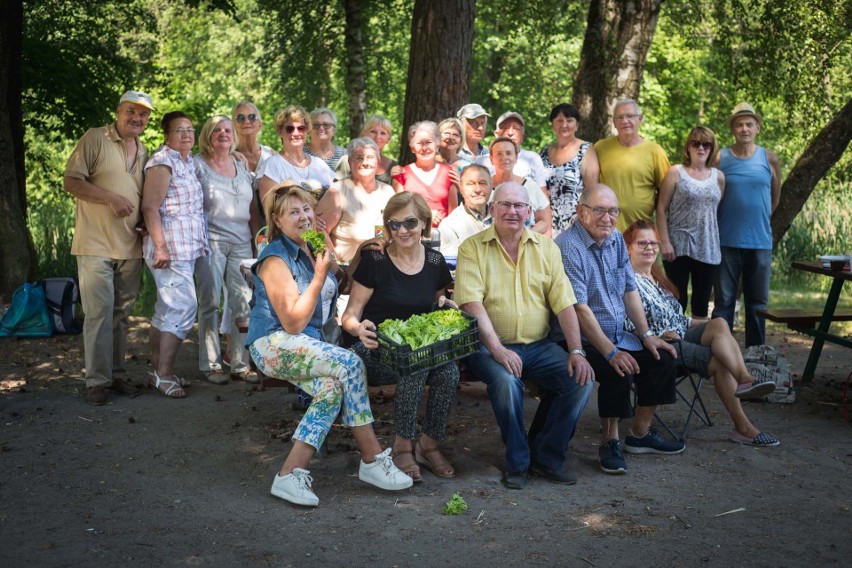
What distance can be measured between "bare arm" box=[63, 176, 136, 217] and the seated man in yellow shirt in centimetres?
268

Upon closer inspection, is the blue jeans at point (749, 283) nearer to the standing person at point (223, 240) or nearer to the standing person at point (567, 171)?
the standing person at point (567, 171)

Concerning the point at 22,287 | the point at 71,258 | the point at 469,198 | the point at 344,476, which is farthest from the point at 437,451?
the point at 71,258

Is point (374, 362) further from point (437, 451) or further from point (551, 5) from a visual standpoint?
point (551, 5)

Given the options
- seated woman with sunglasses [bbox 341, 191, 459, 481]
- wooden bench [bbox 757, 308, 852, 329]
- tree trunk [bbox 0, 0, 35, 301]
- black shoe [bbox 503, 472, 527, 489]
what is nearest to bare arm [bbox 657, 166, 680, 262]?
wooden bench [bbox 757, 308, 852, 329]

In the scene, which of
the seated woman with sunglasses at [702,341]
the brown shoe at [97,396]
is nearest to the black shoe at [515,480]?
the seated woman with sunglasses at [702,341]

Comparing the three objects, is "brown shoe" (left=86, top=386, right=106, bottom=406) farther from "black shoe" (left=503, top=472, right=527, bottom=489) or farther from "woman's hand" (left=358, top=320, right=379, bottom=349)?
"black shoe" (left=503, top=472, right=527, bottom=489)

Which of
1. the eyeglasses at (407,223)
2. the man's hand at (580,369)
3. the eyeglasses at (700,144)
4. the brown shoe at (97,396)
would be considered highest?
the eyeglasses at (700,144)

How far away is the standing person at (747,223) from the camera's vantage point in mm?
7930

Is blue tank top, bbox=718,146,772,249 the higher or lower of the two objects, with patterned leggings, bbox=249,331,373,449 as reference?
higher

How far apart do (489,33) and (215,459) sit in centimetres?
2359

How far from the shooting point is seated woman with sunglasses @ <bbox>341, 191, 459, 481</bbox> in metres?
5.50

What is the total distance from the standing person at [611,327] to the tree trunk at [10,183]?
618 cm

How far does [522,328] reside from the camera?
18.7 feet

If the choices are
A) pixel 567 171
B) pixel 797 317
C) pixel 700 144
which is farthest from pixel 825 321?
pixel 567 171
